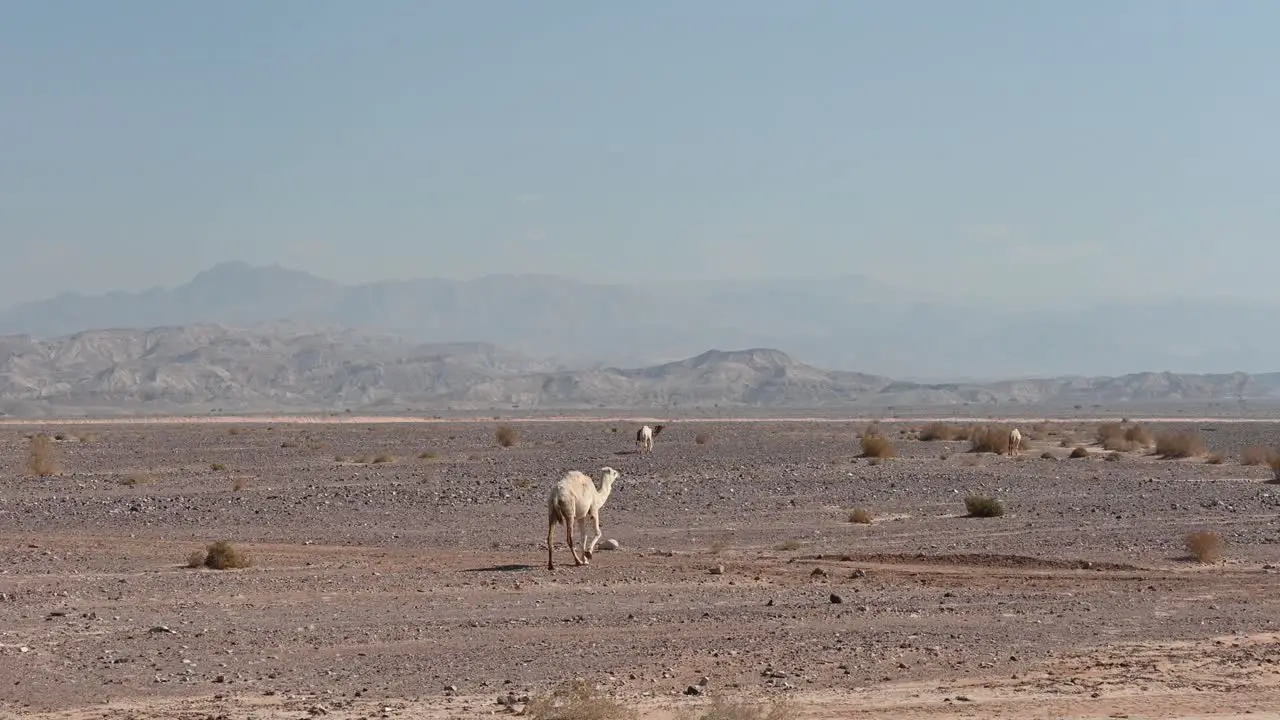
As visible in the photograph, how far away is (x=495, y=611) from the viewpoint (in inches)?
695

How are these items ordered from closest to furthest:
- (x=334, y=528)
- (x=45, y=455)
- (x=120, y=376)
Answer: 1. (x=334, y=528)
2. (x=45, y=455)
3. (x=120, y=376)

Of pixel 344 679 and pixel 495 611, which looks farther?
pixel 495 611

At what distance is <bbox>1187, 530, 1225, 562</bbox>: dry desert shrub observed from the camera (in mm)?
22547

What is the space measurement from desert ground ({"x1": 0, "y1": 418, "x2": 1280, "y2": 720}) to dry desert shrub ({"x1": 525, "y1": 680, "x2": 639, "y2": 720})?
6 centimetres

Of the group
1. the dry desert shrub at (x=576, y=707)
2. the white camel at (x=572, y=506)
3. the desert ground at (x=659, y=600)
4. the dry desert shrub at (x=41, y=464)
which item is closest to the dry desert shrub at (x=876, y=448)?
the desert ground at (x=659, y=600)

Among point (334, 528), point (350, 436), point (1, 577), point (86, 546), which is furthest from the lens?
point (350, 436)

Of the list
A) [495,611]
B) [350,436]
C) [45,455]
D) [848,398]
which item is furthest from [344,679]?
[848,398]

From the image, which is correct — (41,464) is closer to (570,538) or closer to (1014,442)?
(570,538)

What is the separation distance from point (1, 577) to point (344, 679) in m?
8.36

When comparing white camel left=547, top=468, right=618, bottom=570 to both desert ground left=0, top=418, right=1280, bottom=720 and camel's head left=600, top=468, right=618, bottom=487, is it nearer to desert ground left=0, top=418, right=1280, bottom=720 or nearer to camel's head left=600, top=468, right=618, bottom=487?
desert ground left=0, top=418, right=1280, bottom=720

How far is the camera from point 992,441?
167 feet

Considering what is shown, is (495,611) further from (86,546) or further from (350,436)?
(350,436)

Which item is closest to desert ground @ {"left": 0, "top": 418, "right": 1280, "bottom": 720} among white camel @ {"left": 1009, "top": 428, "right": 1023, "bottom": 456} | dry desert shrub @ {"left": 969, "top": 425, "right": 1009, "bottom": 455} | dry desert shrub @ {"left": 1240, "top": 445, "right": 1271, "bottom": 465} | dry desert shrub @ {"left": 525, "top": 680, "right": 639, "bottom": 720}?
dry desert shrub @ {"left": 525, "top": 680, "right": 639, "bottom": 720}

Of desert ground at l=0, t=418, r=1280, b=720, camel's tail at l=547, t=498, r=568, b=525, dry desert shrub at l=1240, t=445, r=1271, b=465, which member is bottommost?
desert ground at l=0, t=418, r=1280, b=720
